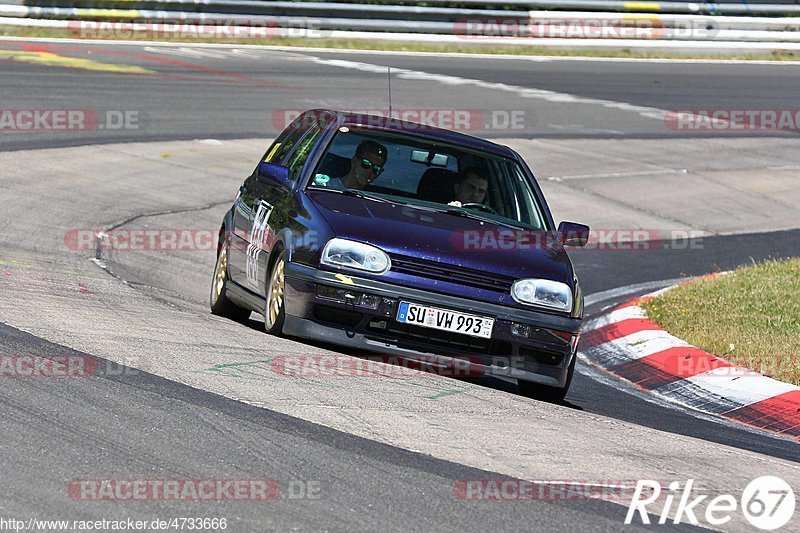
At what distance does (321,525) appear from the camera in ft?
14.5

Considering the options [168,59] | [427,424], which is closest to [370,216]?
[427,424]

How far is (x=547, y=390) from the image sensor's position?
785 cm

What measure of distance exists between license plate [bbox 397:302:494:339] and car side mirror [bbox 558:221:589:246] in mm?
1214

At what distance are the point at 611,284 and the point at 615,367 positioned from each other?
135 inches

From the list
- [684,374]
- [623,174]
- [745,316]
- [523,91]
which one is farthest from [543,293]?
[523,91]

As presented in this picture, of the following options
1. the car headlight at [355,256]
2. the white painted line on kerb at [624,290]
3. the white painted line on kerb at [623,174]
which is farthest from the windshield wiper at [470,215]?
the white painted line on kerb at [623,174]

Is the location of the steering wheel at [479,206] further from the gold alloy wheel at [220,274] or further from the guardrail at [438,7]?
the guardrail at [438,7]

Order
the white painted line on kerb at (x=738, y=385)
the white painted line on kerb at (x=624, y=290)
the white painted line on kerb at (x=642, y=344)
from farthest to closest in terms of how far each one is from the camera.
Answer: the white painted line on kerb at (x=624, y=290) < the white painted line on kerb at (x=642, y=344) < the white painted line on kerb at (x=738, y=385)

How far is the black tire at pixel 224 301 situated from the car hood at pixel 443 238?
4.47 feet

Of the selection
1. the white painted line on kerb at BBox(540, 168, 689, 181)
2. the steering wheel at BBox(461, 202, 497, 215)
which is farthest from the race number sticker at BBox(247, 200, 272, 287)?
the white painted line on kerb at BBox(540, 168, 689, 181)

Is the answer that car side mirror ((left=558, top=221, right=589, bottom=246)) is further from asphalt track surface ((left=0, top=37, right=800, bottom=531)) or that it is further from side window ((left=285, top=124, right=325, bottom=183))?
side window ((left=285, top=124, right=325, bottom=183))

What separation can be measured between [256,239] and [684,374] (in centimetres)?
295

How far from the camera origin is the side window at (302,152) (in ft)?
28.1

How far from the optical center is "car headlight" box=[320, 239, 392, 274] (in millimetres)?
7410
